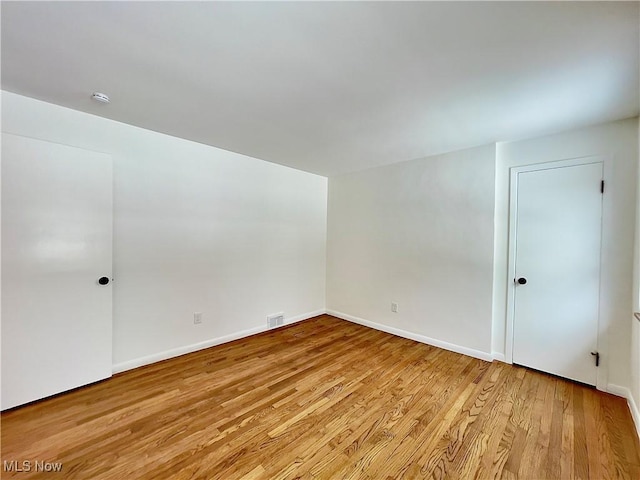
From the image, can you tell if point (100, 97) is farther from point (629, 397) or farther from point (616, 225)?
point (629, 397)

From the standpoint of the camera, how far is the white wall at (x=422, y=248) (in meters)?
2.98

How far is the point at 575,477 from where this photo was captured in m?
1.48

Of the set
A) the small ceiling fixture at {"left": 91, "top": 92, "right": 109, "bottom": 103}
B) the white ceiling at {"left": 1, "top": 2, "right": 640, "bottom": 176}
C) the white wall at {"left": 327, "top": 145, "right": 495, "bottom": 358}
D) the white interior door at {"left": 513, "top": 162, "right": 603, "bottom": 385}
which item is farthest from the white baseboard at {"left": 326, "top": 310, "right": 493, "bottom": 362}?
the small ceiling fixture at {"left": 91, "top": 92, "right": 109, "bottom": 103}

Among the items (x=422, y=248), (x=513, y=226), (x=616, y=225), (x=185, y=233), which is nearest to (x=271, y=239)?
(x=185, y=233)

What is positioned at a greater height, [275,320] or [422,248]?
[422,248]

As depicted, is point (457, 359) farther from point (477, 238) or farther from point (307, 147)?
point (307, 147)

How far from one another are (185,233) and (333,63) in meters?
2.36

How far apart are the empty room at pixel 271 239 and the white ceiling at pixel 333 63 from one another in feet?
0.05

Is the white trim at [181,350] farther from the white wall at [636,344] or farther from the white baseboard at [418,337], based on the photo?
the white wall at [636,344]

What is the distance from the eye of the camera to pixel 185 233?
2.95 metres

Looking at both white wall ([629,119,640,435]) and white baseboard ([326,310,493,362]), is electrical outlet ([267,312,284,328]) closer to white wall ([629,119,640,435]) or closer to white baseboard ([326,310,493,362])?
white baseboard ([326,310,493,362])

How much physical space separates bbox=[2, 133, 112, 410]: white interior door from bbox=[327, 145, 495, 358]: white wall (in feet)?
10.3

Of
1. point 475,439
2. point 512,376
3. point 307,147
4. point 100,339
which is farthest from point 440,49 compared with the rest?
point 100,339

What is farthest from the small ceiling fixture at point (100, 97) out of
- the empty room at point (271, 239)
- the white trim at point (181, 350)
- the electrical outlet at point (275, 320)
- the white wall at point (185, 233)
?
the electrical outlet at point (275, 320)
